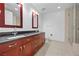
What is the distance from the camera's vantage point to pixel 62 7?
19.3 feet

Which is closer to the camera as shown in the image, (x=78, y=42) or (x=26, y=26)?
(x=26, y=26)

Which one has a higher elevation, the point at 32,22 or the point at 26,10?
the point at 26,10

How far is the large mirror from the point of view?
11.8ft

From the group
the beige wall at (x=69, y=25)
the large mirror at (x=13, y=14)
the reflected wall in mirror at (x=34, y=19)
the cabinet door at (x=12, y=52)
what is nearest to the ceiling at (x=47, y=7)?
the reflected wall in mirror at (x=34, y=19)

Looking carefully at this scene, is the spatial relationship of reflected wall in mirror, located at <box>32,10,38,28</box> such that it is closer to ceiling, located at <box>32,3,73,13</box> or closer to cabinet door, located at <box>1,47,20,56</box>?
ceiling, located at <box>32,3,73,13</box>

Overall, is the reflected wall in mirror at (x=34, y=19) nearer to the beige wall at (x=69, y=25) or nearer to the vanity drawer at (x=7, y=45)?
the beige wall at (x=69, y=25)

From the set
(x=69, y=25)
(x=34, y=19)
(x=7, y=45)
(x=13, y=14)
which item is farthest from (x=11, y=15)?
(x=69, y=25)

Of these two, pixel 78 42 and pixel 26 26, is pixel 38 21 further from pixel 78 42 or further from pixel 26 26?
pixel 78 42

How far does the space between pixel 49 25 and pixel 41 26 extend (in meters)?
0.38

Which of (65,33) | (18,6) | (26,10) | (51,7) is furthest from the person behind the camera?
(65,33)

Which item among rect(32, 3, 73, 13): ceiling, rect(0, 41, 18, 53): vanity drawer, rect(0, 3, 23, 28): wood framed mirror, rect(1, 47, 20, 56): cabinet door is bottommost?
rect(1, 47, 20, 56): cabinet door

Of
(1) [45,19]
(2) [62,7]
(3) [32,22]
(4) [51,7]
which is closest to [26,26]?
(3) [32,22]

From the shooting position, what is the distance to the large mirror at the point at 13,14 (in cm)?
359

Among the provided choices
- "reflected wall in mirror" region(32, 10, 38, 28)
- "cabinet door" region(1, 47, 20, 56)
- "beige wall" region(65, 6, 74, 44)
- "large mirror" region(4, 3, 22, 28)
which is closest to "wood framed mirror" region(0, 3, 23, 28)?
"large mirror" region(4, 3, 22, 28)
